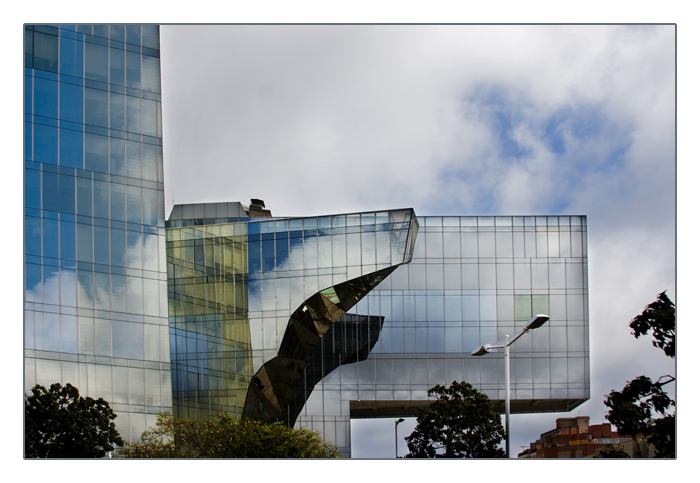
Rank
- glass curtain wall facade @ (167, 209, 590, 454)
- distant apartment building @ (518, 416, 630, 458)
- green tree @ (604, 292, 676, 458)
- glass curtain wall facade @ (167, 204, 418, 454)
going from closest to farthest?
green tree @ (604, 292, 676, 458), glass curtain wall facade @ (167, 204, 418, 454), glass curtain wall facade @ (167, 209, 590, 454), distant apartment building @ (518, 416, 630, 458)

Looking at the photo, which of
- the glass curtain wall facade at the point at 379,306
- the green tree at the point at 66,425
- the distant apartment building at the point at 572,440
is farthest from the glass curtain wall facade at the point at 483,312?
the green tree at the point at 66,425

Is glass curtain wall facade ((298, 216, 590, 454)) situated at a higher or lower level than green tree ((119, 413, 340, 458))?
higher

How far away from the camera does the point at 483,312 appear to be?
48312mm

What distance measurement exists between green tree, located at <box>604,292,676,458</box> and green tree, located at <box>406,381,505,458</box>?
1165 cm

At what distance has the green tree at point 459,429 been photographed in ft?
130

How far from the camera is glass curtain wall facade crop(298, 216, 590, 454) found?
47812mm

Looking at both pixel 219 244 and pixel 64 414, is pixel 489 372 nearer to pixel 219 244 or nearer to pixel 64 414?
pixel 219 244

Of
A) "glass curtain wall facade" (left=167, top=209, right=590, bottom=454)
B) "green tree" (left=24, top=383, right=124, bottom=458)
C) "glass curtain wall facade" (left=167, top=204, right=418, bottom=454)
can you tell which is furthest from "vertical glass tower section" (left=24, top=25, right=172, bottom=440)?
"glass curtain wall facade" (left=167, top=209, right=590, bottom=454)

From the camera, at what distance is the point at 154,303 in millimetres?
34625

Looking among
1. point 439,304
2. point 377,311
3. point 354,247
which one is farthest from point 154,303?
point 439,304

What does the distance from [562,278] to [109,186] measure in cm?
2871

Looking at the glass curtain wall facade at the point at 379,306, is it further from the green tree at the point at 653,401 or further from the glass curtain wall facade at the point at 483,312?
the green tree at the point at 653,401

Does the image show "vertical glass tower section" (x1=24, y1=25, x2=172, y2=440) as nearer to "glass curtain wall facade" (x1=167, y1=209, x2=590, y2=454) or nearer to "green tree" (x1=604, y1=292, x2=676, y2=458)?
"glass curtain wall facade" (x1=167, y1=209, x2=590, y2=454)

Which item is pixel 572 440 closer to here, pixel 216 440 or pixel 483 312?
pixel 483 312
